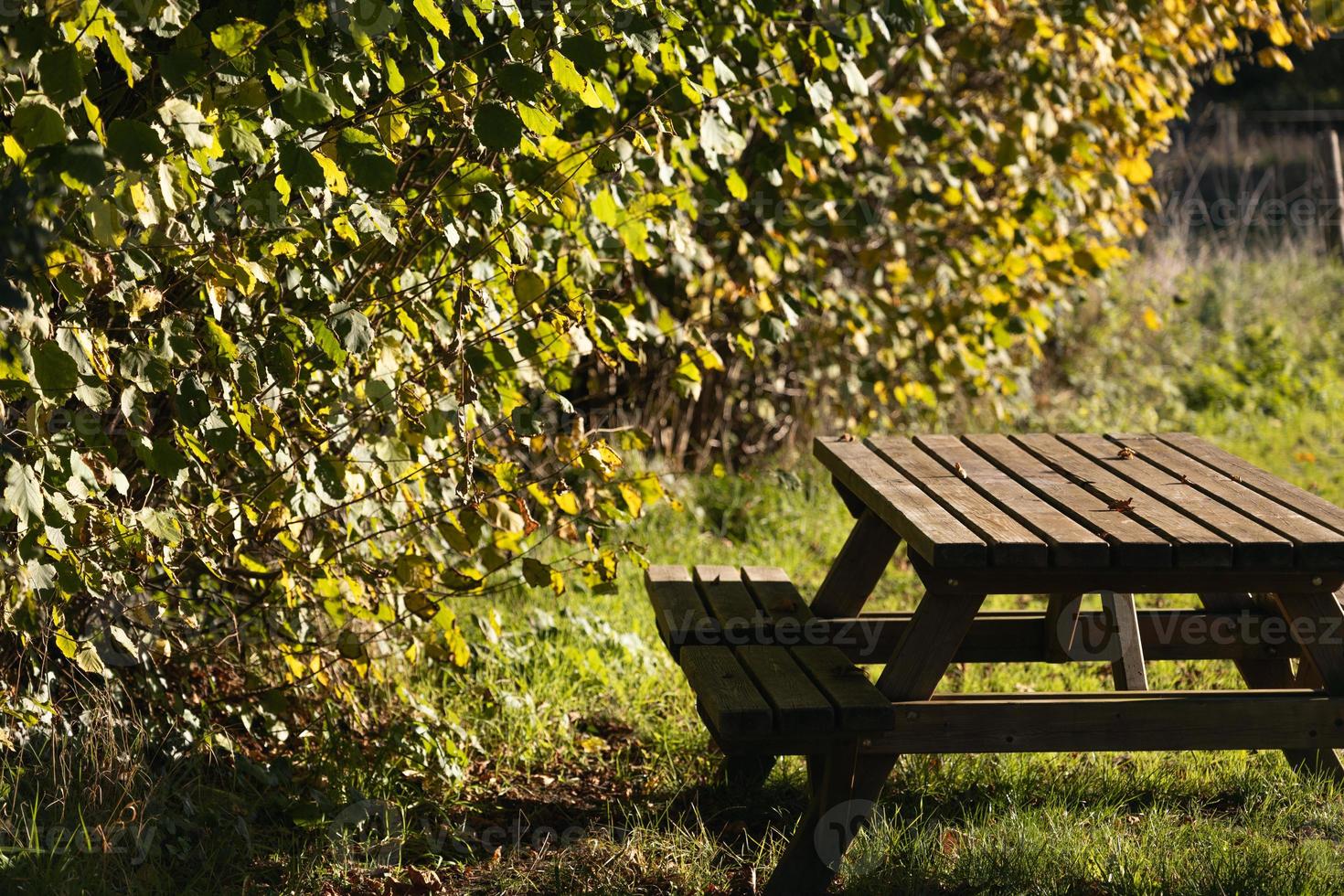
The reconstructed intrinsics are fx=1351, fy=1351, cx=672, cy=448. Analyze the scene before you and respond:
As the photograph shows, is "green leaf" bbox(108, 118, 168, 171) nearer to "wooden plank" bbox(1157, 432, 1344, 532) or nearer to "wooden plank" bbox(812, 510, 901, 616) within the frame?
"wooden plank" bbox(812, 510, 901, 616)

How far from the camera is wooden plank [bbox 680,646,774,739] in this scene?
251 cm

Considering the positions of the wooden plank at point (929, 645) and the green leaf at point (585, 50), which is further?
the wooden plank at point (929, 645)

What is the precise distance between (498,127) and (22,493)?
104cm

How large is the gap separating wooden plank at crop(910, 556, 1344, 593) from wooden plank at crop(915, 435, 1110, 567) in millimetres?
79

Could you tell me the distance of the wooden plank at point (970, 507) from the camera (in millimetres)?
2490

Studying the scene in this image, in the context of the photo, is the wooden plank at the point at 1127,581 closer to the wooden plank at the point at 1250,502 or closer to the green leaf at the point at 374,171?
the wooden plank at the point at 1250,502

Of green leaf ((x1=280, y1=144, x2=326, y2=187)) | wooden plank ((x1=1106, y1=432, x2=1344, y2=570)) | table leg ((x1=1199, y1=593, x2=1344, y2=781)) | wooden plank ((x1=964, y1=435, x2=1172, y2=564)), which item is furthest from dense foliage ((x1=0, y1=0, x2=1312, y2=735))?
table leg ((x1=1199, y1=593, x2=1344, y2=781))

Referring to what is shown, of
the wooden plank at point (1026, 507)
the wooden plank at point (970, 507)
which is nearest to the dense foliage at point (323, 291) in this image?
the wooden plank at point (970, 507)

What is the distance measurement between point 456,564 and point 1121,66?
11.2ft

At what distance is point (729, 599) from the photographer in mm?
3428

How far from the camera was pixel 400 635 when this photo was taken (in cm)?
355

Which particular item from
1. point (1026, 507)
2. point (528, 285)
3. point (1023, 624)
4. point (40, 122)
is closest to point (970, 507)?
point (1026, 507)

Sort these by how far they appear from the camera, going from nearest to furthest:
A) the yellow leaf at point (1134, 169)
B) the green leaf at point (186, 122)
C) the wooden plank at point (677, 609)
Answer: the green leaf at point (186, 122) → the wooden plank at point (677, 609) → the yellow leaf at point (1134, 169)

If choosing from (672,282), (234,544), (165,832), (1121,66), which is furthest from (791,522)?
(165,832)
